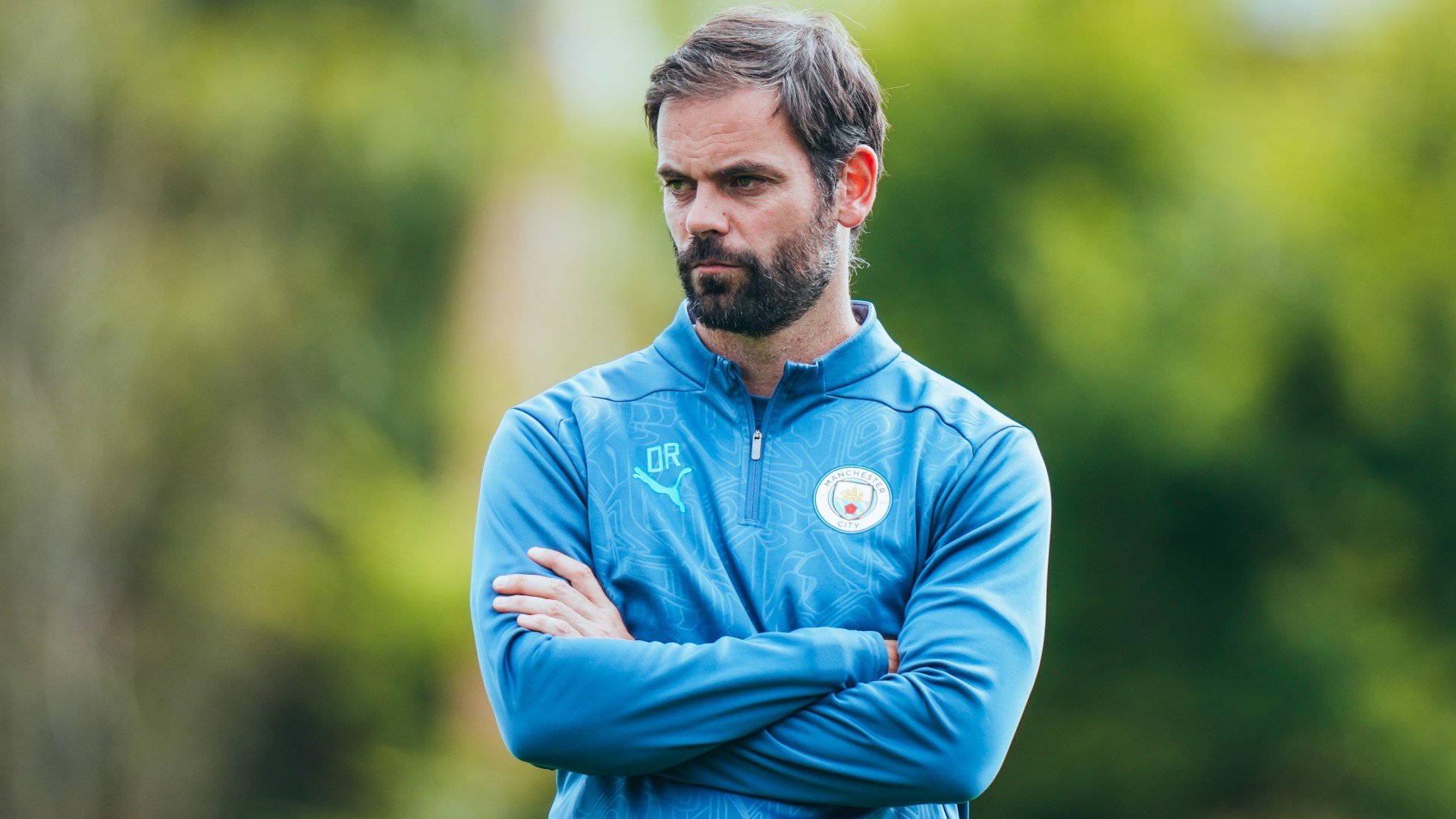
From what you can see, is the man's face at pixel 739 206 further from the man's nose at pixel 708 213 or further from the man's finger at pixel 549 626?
the man's finger at pixel 549 626

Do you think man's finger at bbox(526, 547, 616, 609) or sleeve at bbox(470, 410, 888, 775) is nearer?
sleeve at bbox(470, 410, 888, 775)

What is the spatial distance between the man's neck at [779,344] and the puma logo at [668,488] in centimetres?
19

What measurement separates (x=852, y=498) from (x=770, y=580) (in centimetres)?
17

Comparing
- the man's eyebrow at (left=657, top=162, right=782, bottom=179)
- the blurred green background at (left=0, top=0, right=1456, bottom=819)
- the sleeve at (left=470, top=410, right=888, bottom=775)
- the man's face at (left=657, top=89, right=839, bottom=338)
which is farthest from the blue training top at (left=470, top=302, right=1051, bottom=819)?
the blurred green background at (left=0, top=0, right=1456, bottom=819)

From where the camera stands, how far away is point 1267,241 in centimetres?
687

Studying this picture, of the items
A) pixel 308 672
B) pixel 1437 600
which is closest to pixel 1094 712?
pixel 1437 600

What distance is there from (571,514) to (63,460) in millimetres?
6378

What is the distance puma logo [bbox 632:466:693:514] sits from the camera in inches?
79.0

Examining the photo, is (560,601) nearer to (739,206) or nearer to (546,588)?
(546,588)

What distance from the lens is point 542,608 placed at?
6.41ft

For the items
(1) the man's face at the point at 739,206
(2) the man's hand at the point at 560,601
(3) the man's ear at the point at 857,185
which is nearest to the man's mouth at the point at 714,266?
(1) the man's face at the point at 739,206

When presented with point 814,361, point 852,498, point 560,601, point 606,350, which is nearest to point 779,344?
point 814,361

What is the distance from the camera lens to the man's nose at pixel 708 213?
6.59 feet

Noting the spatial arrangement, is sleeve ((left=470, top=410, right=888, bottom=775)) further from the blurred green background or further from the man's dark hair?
the blurred green background
